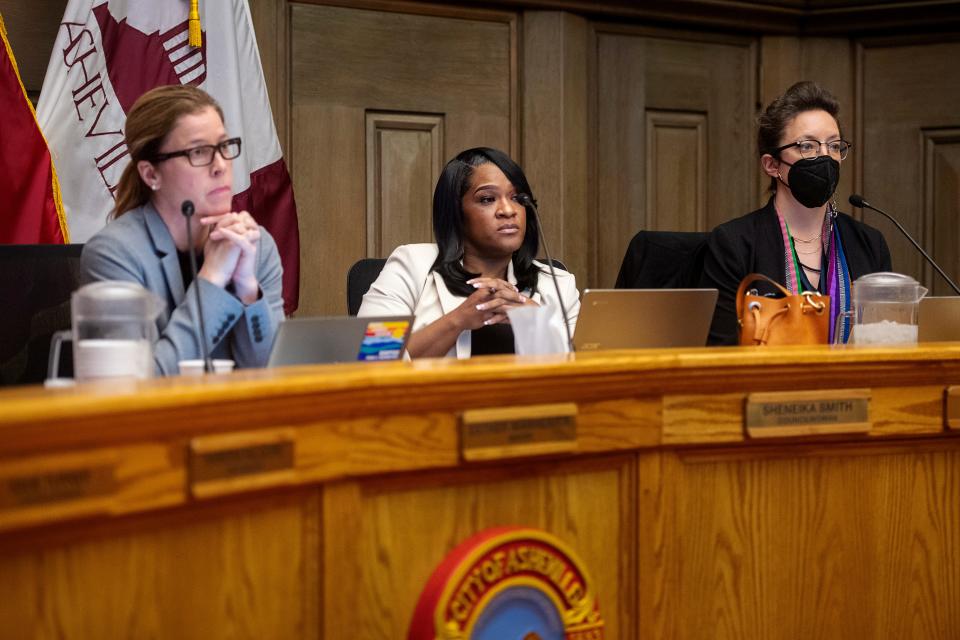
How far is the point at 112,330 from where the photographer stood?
169 cm

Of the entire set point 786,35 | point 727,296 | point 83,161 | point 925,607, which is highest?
point 786,35

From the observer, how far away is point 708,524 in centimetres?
182

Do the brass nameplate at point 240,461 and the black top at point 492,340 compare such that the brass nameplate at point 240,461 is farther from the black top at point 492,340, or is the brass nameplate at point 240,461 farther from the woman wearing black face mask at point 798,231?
the woman wearing black face mask at point 798,231

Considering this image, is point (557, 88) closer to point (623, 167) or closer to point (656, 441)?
point (623, 167)

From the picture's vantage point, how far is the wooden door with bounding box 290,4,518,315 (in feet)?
12.7

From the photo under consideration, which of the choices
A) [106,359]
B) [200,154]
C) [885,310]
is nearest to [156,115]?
[200,154]

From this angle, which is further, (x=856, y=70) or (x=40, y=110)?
(x=856, y=70)

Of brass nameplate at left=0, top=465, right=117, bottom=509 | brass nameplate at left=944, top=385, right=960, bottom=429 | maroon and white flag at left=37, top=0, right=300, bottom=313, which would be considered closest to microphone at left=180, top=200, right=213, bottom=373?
brass nameplate at left=0, top=465, right=117, bottom=509

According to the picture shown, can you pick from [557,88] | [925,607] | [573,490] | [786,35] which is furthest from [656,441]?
[786,35]

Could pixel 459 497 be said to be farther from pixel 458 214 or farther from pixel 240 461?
pixel 458 214

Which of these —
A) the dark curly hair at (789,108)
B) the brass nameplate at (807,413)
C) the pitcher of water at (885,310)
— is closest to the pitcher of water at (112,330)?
the brass nameplate at (807,413)

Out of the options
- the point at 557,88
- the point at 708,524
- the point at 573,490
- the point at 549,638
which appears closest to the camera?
the point at 549,638

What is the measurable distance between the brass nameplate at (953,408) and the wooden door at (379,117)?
90.0 inches

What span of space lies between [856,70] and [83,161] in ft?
9.51
